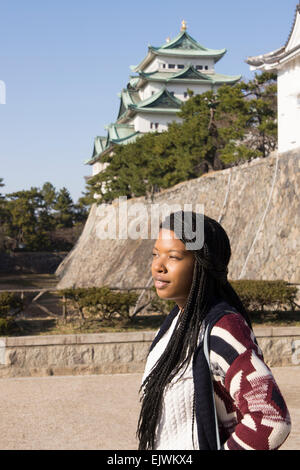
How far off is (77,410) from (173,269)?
192 inches

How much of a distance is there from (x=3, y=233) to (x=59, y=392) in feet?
150

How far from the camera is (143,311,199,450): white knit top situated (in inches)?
81.0

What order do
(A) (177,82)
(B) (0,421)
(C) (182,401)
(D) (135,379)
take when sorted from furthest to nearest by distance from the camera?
(A) (177,82)
(D) (135,379)
(B) (0,421)
(C) (182,401)

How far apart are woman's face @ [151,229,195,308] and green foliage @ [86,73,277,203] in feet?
77.0

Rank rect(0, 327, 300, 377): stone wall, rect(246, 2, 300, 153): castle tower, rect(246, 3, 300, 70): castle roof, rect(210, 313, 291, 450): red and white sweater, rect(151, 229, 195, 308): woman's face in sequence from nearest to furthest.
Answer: rect(210, 313, 291, 450): red and white sweater, rect(151, 229, 195, 308): woman's face, rect(0, 327, 300, 377): stone wall, rect(246, 3, 300, 70): castle roof, rect(246, 2, 300, 153): castle tower

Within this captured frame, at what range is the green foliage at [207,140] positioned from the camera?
84.5ft

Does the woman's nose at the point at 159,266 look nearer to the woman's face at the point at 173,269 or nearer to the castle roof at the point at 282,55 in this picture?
the woman's face at the point at 173,269

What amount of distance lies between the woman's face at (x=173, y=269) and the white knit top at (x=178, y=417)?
31 cm

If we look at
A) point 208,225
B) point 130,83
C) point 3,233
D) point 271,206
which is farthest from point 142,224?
point 208,225

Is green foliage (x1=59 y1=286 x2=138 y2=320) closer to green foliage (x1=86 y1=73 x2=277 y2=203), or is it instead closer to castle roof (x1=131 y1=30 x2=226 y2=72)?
green foliage (x1=86 y1=73 x2=277 y2=203)

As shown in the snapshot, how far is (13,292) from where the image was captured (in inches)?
410

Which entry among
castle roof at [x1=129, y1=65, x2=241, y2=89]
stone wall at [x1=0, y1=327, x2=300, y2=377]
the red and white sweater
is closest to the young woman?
the red and white sweater

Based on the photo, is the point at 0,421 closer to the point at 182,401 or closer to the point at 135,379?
the point at 135,379

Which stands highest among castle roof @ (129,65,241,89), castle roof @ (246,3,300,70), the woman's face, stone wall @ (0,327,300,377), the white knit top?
castle roof @ (129,65,241,89)
